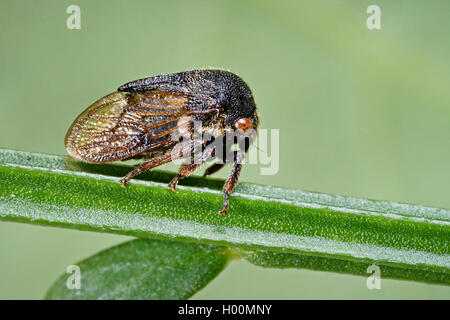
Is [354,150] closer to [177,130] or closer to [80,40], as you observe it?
[177,130]

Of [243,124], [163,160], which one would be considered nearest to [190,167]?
[163,160]

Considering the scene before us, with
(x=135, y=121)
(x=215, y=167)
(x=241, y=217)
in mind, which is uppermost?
(x=135, y=121)

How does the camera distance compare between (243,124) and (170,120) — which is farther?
(243,124)

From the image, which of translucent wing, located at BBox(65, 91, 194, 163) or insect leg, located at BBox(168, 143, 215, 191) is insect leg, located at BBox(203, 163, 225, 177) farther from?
translucent wing, located at BBox(65, 91, 194, 163)

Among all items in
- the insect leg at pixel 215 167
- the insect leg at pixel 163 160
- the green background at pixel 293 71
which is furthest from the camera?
the green background at pixel 293 71

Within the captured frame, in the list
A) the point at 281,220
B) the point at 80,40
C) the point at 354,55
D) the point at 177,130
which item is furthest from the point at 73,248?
the point at 354,55

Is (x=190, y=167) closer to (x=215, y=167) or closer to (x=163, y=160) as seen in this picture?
(x=163, y=160)

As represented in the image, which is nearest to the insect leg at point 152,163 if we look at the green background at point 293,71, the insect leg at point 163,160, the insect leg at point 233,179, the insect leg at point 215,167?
the insect leg at point 163,160

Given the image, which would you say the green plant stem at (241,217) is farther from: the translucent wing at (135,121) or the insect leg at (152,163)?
the translucent wing at (135,121)

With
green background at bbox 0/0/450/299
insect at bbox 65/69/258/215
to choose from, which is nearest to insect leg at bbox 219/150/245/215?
insect at bbox 65/69/258/215
